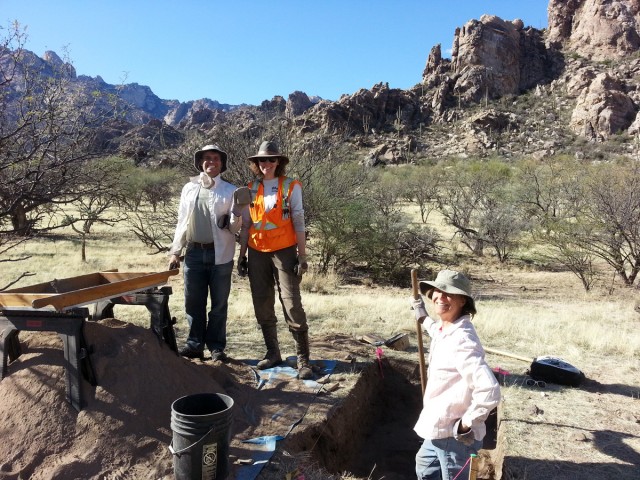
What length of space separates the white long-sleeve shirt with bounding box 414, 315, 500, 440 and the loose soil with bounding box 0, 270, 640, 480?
41.6 inches

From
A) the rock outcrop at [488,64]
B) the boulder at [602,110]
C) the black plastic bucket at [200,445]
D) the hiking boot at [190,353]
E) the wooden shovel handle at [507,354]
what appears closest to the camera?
the black plastic bucket at [200,445]

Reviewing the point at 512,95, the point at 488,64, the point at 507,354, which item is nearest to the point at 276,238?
the point at 507,354

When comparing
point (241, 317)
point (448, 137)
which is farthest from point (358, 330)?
point (448, 137)

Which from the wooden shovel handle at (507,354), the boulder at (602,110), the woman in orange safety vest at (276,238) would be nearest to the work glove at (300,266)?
the woman in orange safety vest at (276,238)

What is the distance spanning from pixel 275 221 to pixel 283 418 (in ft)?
5.62

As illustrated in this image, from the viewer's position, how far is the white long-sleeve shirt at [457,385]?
2379 millimetres

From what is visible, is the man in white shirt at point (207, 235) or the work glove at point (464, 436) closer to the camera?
the work glove at point (464, 436)

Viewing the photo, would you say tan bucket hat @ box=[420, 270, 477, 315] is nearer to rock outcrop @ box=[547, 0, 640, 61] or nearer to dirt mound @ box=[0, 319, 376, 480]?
dirt mound @ box=[0, 319, 376, 480]

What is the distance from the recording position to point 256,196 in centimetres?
458

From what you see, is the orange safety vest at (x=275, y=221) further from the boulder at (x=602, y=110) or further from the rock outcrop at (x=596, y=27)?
the rock outcrop at (x=596, y=27)

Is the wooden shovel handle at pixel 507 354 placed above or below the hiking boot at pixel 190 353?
below

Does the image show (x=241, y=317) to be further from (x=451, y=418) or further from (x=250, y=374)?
(x=451, y=418)

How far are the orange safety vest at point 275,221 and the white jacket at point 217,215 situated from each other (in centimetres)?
20

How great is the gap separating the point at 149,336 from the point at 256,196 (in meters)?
1.56
